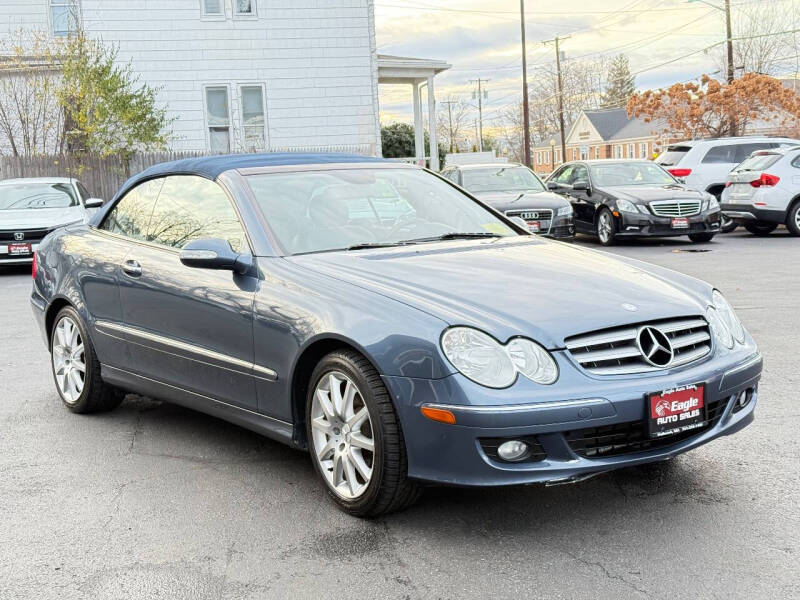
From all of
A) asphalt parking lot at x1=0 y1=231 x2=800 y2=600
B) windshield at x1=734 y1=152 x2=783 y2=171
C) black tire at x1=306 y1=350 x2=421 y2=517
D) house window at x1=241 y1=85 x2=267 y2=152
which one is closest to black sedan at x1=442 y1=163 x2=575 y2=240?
windshield at x1=734 y1=152 x2=783 y2=171

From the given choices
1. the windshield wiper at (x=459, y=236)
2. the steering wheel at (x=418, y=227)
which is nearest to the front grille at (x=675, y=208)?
the windshield wiper at (x=459, y=236)

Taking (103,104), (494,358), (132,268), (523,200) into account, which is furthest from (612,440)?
(103,104)

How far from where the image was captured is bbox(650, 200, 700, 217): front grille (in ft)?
54.4

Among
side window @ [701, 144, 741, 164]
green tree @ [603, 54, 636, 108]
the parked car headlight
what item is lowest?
the parked car headlight

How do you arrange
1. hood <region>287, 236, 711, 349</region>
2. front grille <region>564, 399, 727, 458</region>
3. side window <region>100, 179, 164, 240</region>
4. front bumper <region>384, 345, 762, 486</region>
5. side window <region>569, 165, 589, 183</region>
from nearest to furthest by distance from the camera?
front bumper <region>384, 345, 762, 486</region> → front grille <region>564, 399, 727, 458</region> → hood <region>287, 236, 711, 349</region> → side window <region>100, 179, 164, 240</region> → side window <region>569, 165, 589, 183</region>

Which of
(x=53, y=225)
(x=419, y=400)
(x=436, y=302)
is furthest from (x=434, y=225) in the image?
(x=53, y=225)

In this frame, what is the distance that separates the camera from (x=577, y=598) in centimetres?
321

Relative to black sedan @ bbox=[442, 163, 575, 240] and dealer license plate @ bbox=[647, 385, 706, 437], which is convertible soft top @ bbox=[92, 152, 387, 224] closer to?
dealer license plate @ bbox=[647, 385, 706, 437]

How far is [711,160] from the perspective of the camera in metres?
20.5

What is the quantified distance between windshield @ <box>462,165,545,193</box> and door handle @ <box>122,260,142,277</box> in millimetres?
Answer: 11870

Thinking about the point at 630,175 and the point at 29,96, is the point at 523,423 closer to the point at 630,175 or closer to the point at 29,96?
the point at 630,175

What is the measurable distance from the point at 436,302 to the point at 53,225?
12982 millimetres

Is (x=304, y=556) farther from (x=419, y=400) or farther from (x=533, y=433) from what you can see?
(x=533, y=433)

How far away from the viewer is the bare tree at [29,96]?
2364 cm
